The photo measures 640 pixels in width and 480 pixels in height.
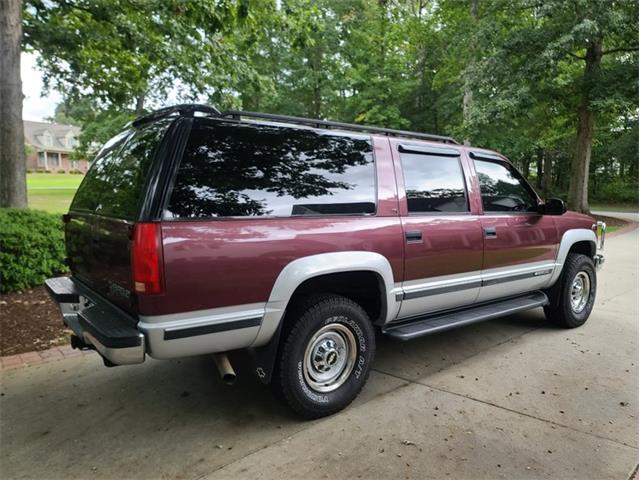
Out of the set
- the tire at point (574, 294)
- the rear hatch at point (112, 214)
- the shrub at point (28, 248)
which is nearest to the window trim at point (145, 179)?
the rear hatch at point (112, 214)

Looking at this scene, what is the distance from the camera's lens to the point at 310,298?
10.5ft

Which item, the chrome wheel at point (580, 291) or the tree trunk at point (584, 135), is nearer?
the chrome wheel at point (580, 291)

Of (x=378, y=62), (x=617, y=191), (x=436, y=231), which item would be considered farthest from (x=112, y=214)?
(x=617, y=191)

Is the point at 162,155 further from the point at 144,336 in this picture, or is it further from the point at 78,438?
the point at 78,438

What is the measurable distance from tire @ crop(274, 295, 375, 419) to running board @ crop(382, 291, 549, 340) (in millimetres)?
350

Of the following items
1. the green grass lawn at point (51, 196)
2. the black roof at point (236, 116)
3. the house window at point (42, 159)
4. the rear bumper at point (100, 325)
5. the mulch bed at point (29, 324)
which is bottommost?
the mulch bed at point (29, 324)

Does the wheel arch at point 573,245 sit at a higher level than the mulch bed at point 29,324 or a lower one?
higher

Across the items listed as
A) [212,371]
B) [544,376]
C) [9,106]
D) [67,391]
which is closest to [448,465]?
[544,376]

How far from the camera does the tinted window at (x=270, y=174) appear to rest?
8.98 ft

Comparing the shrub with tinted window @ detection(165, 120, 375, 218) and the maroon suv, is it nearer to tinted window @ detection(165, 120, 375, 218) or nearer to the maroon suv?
the maroon suv

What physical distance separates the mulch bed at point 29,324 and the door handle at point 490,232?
4.28 metres

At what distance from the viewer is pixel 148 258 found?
8.18 feet

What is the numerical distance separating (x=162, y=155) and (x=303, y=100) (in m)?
24.8

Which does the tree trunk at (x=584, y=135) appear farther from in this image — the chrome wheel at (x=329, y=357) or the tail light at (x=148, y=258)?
the tail light at (x=148, y=258)
